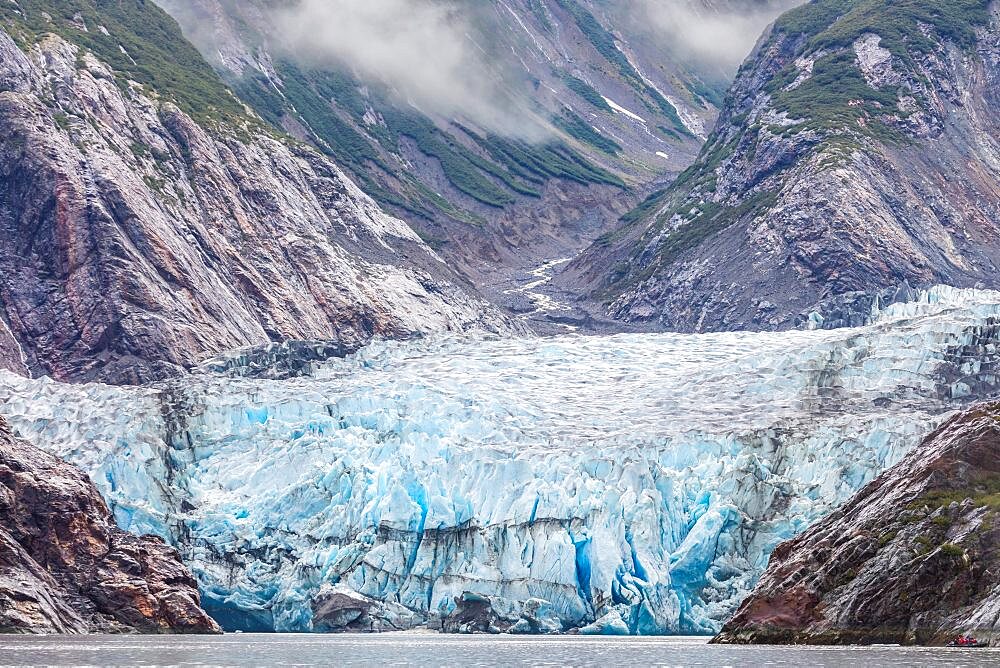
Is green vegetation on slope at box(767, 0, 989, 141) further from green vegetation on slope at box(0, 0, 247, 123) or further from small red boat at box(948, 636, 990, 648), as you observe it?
small red boat at box(948, 636, 990, 648)

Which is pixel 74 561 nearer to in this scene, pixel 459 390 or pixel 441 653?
pixel 441 653

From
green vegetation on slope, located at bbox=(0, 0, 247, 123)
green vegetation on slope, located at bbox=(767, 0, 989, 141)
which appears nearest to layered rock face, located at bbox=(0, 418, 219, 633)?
green vegetation on slope, located at bbox=(0, 0, 247, 123)

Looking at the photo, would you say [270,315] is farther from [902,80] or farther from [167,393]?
[902,80]

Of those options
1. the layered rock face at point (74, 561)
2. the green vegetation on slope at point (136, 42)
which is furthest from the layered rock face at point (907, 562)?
the green vegetation on slope at point (136, 42)

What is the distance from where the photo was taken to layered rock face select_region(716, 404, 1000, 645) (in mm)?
46375

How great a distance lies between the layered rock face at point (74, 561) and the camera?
57.4 m

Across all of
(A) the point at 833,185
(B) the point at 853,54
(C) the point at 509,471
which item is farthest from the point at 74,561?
(B) the point at 853,54

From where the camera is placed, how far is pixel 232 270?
124m

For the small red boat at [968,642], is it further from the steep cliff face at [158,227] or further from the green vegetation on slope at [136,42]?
the green vegetation on slope at [136,42]

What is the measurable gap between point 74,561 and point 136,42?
98.1 meters

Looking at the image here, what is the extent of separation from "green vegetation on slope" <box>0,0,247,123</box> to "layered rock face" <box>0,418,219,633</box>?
7233 centimetres

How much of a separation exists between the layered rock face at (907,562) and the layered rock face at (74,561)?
68.9ft

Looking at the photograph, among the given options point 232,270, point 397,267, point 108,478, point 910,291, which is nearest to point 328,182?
point 397,267

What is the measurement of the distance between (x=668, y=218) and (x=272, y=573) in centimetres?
10715
